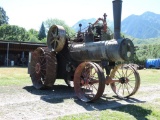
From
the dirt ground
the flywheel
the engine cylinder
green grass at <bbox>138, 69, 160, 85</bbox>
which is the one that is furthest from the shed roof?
the engine cylinder

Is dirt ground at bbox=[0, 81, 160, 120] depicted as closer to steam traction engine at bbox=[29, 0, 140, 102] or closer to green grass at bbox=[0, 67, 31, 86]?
steam traction engine at bbox=[29, 0, 140, 102]

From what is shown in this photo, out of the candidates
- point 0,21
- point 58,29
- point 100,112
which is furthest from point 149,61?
point 0,21

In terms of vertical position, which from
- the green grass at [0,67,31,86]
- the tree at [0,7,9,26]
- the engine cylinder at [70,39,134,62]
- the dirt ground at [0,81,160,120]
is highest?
the tree at [0,7,9,26]

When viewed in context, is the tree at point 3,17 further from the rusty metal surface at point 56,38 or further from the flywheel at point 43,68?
the rusty metal surface at point 56,38

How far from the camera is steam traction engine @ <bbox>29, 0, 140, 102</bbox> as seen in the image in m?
8.27

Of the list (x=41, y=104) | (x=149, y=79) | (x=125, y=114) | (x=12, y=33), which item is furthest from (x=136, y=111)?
(x=12, y=33)

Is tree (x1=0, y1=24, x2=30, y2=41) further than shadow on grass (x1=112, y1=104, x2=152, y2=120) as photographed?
Yes

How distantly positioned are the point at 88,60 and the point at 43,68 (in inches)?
84.0

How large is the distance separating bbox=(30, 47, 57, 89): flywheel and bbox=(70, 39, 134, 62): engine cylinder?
104cm

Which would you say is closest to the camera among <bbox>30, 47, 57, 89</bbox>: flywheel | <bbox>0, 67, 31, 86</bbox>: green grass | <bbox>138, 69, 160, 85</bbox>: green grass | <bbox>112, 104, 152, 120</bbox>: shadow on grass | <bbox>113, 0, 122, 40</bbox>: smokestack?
<bbox>112, 104, 152, 120</bbox>: shadow on grass

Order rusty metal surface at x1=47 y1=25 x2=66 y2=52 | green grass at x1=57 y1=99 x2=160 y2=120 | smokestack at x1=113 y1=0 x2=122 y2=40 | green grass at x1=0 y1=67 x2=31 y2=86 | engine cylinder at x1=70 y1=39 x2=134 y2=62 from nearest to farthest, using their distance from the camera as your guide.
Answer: green grass at x1=57 y1=99 x2=160 y2=120 < engine cylinder at x1=70 y1=39 x2=134 y2=62 < smokestack at x1=113 y1=0 x2=122 y2=40 < rusty metal surface at x1=47 y1=25 x2=66 y2=52 < green grass at x1=0 y1=67 x2=31 y2=86

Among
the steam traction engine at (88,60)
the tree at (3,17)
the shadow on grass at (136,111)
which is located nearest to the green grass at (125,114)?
the shadow on grass at (136,111)

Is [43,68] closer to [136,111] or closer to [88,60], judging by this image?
[88,60]

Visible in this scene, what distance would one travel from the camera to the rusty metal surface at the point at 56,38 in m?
10.4
